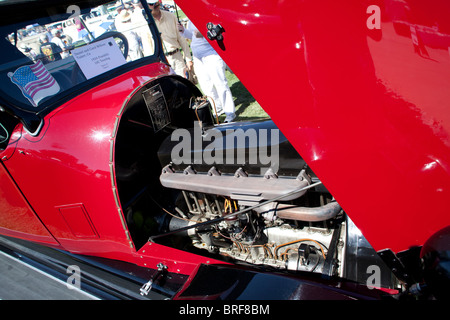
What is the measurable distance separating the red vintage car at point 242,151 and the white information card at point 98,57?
0.05 ft

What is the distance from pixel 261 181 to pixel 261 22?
0.79 metres

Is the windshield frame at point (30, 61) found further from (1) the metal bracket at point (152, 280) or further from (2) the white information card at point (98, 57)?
(1) the metal bracket at point (152, 280)

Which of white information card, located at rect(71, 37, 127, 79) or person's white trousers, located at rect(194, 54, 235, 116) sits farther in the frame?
person's white trousers, located at rect(194, 54, 235, 116)

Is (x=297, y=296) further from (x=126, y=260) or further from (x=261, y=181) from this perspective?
(x=126, y=260)

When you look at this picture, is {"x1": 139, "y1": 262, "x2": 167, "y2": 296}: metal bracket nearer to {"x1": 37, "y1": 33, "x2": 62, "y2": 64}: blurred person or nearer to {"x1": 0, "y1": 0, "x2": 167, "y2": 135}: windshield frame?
{"x1": 0, "y1": 0, "x2": 167, "y2": 135}: windshield frame

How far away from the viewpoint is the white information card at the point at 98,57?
6.61 feet

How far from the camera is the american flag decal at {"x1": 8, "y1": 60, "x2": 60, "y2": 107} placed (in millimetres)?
1729

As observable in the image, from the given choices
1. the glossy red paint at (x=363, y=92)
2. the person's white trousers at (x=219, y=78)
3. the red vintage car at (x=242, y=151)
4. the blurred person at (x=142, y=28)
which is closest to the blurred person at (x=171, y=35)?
the person's white trousers at (x=219, y=78)

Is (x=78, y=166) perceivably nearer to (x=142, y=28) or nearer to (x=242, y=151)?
(x=242, y=151)

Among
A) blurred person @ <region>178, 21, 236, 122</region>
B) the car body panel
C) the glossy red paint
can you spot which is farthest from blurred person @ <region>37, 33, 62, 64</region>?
blurred person @ <region>178, 21, 236, 122</region>

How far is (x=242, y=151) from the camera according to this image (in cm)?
159

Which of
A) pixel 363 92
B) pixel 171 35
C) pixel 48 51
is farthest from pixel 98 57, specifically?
pixel 171 35

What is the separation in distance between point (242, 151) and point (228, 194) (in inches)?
10.0

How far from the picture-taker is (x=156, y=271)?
1.65m
